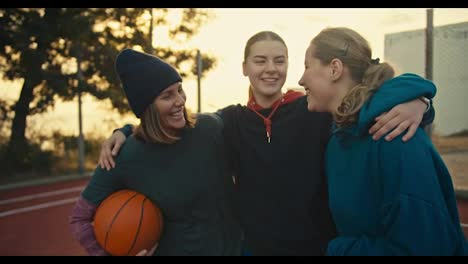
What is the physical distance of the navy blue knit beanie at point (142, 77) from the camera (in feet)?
8.34

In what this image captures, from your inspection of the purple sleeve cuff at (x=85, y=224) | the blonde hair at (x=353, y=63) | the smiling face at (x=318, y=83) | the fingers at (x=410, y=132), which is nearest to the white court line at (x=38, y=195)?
the purple sleeve cuff at (x=85, y=224)

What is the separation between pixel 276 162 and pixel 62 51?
10.8 meters

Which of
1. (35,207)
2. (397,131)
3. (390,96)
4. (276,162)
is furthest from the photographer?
(35,207)

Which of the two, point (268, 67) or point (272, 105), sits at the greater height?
point (268, 67)

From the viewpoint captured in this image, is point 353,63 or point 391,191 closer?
point 391,191

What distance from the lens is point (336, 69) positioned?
1917mm

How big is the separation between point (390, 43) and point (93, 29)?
8167 mm

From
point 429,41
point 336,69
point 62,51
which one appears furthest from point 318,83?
point 62,51

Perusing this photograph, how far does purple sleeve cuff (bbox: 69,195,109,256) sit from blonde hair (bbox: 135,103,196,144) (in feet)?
1.68

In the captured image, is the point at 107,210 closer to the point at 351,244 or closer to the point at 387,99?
the point at 351,244

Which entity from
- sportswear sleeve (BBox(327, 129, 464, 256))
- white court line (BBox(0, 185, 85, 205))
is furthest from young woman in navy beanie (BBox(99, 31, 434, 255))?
white court line (BBox(0, 185, 85, 205))

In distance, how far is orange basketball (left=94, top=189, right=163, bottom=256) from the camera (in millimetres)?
2527

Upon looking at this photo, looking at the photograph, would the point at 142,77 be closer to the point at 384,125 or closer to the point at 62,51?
the point at 384,125
